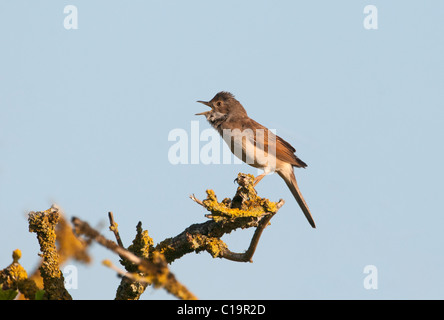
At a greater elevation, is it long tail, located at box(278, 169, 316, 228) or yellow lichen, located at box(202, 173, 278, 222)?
long tail, located at box(278, 169, 316, 228)

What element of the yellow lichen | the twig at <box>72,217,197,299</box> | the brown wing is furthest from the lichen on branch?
the brown wing

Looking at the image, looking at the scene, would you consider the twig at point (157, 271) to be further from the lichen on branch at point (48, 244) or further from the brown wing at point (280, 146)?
the brown wing at point (280, 146)

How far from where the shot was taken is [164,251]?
6.20m

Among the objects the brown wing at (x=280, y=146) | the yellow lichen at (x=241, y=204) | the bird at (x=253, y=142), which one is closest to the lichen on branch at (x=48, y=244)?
the yellow lichen at (x=241, y=204)

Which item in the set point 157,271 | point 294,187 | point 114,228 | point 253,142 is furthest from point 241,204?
point 294,187

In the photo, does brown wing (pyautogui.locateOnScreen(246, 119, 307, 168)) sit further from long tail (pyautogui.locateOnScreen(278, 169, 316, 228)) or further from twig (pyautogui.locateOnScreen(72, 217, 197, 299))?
twig (pyautogui.locateOnScreen(72, 217, 197, 299))

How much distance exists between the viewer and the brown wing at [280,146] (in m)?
9.85

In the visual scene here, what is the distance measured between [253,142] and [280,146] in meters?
0.59

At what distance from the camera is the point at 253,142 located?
9.74 meters

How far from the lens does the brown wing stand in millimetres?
9852
